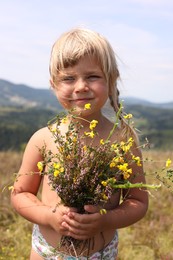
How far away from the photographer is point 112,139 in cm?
250

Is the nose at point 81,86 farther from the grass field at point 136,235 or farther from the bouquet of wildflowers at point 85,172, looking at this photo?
the grass field at point 136,235

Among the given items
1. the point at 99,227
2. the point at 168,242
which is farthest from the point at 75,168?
the point at 168,242

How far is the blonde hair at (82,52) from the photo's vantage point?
233 cm

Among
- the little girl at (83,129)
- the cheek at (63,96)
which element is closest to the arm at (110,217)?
the little girl at (83,129)

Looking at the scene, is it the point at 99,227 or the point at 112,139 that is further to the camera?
the point at 112,139

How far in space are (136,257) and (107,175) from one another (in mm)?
3010

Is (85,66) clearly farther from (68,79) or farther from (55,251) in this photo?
(55,251)

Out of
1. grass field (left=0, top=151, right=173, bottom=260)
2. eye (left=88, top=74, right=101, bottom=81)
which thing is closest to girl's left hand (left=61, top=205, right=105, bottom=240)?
eye (left=88, top=74, right=101, bottom=81)

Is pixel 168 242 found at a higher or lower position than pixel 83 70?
lower

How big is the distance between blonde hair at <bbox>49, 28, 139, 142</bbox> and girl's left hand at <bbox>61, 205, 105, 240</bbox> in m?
0.66

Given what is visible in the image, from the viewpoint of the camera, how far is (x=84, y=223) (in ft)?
6.84

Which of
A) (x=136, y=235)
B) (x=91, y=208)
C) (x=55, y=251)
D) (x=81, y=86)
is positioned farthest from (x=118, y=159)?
(x=136, y=235)

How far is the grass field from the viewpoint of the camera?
483cm

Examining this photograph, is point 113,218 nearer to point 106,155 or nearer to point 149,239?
point 106,155
